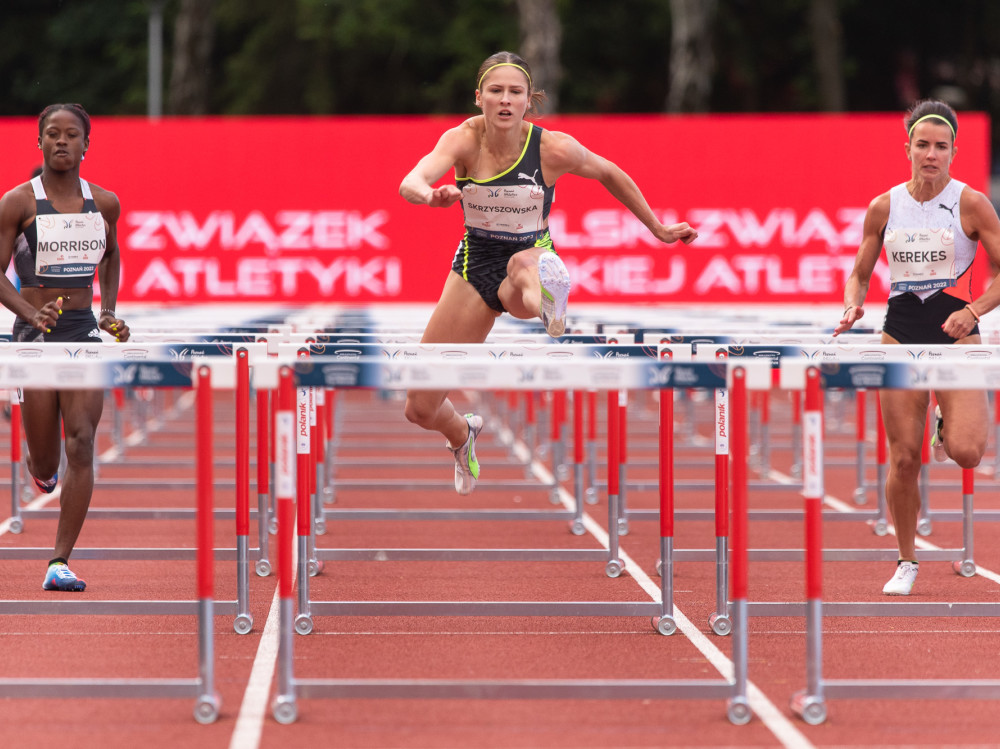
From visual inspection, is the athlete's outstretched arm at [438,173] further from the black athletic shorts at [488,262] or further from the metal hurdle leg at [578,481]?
the metal hurdle leg at [578,481]

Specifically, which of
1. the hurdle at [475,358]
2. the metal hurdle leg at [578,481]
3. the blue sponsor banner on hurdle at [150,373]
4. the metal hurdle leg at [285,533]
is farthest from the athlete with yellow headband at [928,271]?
the blue sponsor banner on hurdle at [150,373]

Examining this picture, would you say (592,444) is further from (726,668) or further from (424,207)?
(424,207)

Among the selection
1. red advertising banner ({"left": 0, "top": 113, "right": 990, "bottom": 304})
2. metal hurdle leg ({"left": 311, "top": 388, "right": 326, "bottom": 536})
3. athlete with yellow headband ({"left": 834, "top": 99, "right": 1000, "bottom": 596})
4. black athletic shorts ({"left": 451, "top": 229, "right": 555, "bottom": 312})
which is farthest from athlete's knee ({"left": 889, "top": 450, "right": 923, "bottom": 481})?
red advertising banner ({"left": 0, "top": 113, "right": 990, "bottom": 304})

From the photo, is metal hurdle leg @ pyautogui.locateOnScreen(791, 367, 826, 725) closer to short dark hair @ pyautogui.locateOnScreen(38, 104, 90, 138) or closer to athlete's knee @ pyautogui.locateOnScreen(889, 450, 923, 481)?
athlete's knee @ pyautogui.locateOnScreen(889, 450, 923, 481)

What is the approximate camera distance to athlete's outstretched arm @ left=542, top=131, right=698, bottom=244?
6.69 metres

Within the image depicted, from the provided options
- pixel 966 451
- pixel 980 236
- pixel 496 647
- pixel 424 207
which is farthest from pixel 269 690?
pixel 424 207

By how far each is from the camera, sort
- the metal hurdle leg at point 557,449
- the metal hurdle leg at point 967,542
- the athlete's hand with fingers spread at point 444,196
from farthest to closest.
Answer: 1. the metal hurdle leg at point 557,449
2. the metal hurdle leg at point 967,542
3. the athlete's hand with fingers spread at point 444,196

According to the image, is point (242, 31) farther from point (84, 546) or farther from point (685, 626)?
point (685, 626)

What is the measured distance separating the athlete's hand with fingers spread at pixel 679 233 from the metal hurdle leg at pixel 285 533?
2136mm

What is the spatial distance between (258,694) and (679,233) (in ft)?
8.70

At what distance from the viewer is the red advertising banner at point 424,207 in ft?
67.5

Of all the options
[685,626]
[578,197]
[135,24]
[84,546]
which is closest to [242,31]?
[135,24]

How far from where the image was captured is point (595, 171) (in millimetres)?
6797

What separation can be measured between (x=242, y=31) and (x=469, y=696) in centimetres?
3928
